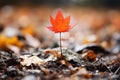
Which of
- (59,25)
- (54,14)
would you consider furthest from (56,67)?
(54,14)

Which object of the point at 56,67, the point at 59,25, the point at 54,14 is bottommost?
the point at 56,67

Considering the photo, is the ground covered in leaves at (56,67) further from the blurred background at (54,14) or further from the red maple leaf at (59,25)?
the blurred background at (54,14)

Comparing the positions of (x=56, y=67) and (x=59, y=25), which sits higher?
(x=59, y=25)

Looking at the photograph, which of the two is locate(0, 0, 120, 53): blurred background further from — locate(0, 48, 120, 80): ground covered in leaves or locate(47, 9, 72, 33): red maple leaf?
locate(47, 9, 72, 33): red maple leaf

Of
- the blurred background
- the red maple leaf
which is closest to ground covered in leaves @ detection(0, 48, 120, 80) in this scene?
the red maple leaf

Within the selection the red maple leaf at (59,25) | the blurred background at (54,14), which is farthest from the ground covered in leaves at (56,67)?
the blurred background at (54,14)

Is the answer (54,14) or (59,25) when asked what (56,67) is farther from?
(54,14)

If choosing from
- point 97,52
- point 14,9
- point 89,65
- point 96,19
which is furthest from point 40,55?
point 14,9

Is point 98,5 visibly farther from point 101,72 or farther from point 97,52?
point 101,72
